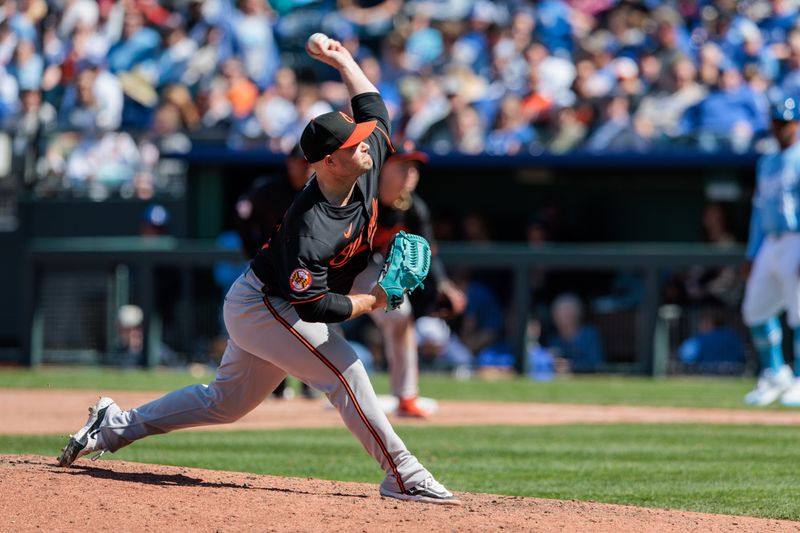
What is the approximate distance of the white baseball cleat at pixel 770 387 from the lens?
10758 millimetres

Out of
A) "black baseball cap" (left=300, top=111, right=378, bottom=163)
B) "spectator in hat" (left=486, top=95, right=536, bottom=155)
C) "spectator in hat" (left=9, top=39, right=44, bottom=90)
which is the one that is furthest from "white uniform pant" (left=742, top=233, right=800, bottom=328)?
"spectator in hat" (left=9, top=39, right=44, bottom=90)

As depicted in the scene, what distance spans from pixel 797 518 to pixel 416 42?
1269 cm

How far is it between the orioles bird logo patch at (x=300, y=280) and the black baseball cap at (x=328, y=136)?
44cm

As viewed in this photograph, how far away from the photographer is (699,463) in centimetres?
727

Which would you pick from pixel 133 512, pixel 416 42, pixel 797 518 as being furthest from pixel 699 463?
pixel 416 42

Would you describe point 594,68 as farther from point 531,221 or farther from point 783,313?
point 783,313

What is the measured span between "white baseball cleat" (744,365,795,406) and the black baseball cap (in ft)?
21.5

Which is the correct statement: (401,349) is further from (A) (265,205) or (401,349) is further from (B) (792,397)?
(B) (792,397)

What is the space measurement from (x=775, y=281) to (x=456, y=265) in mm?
4051

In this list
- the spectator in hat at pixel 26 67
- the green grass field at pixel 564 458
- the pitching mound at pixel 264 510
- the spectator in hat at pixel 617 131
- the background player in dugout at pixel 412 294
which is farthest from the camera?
the spectator in hat at pixel 26 67

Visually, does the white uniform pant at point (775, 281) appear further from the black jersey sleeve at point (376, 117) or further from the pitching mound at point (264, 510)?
the black jersey sleeve at point (376, 117)

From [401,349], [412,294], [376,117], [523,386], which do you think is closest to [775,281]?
[523,386]

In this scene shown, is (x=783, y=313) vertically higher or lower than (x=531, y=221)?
lower

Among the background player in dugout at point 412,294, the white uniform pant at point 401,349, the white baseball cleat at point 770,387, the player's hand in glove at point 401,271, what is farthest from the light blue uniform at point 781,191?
the player's hand in glove at point 401,271
